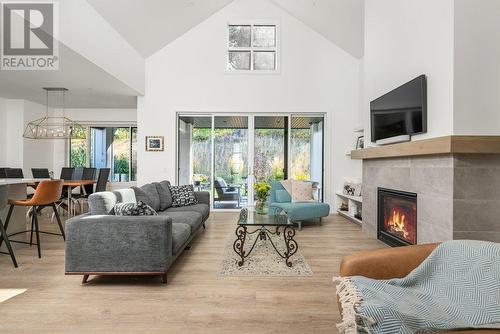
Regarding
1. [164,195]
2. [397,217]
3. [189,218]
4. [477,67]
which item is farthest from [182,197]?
[477,67]

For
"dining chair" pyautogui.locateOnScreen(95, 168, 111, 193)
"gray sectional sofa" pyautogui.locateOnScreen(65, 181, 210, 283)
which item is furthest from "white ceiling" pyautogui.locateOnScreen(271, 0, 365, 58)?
"dining chair" pyautogui.locateOnScreen(95, 168, 111, 193)

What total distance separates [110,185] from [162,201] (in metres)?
4.13

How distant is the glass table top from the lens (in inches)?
135

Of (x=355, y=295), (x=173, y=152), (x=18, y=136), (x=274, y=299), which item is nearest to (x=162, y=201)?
(x=173, y=152)

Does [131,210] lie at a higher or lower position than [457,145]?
lower

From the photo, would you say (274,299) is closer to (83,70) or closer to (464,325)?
(464,325)

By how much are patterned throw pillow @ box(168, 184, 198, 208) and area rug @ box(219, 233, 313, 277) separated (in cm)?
130

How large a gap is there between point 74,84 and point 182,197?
3.02 metres

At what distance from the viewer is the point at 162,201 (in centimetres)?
470

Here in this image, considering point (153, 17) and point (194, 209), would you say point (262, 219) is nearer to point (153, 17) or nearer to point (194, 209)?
point (194, 209)

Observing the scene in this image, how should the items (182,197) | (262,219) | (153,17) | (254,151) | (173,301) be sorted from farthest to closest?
(254,151), (153,17), (182,197), (262,219), (173,301)

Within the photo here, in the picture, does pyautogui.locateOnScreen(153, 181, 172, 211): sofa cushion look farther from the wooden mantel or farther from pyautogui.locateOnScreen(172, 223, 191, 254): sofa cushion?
the wooden mantel

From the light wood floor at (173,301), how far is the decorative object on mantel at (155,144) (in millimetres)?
3502

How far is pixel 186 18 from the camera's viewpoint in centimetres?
622
